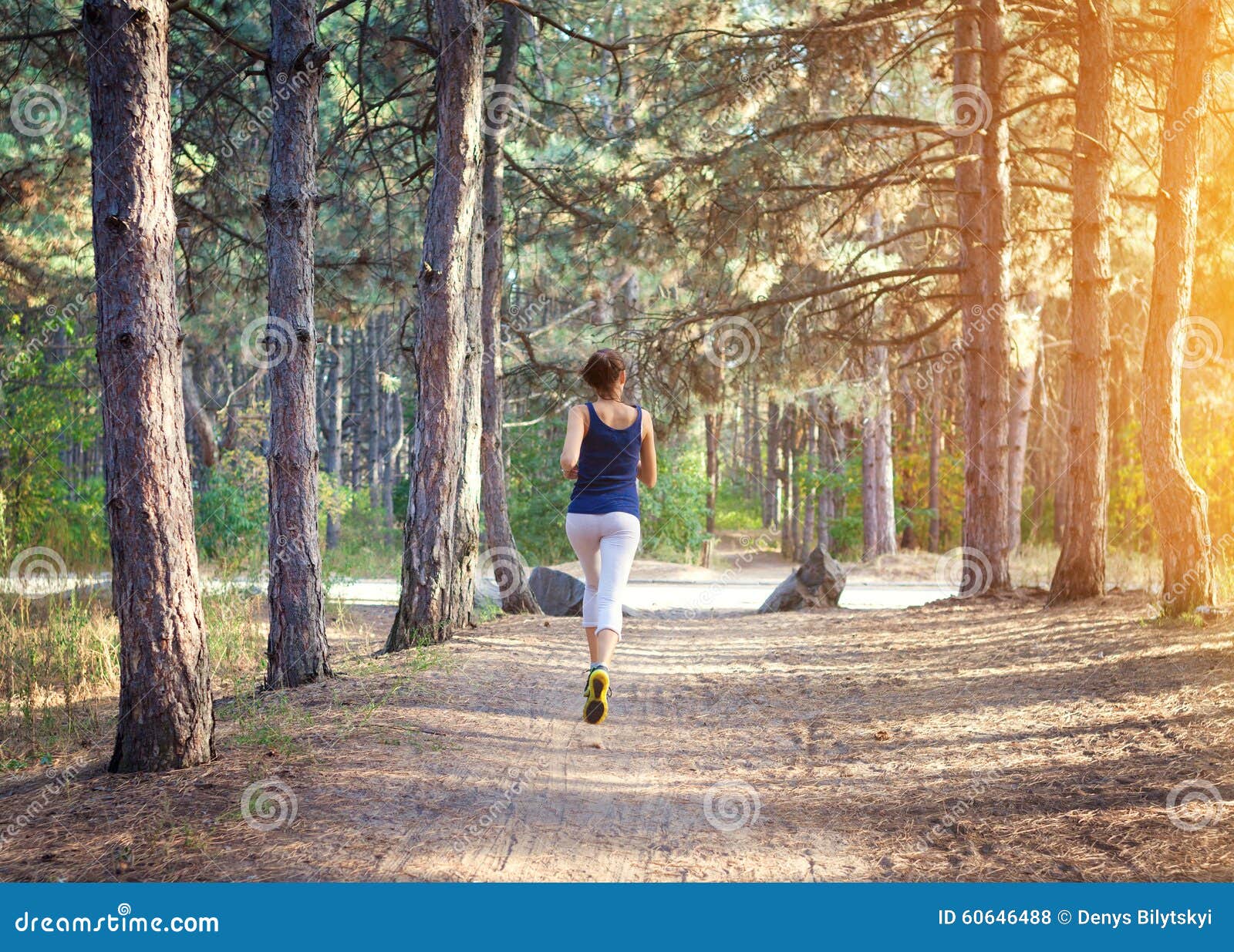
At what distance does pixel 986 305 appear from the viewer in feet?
43.2

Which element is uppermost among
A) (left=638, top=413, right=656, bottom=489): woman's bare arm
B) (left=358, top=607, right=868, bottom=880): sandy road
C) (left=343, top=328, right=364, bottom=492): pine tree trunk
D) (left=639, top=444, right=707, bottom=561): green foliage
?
(left=343, top=328, right=364, bottom=492): pine tree trunk

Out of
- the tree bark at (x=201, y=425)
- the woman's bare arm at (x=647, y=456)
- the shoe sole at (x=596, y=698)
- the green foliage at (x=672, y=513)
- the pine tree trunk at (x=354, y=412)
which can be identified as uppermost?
the pine tree trunk at (x=354, y=412)

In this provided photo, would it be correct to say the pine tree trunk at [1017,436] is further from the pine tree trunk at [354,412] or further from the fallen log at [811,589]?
the pine tree trunk at [354,412]

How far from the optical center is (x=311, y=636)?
8.19 m

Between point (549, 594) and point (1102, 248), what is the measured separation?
817 cm

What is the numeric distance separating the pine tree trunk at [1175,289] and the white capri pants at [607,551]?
5.34m

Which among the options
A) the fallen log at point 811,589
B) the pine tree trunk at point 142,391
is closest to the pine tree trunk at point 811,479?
the fallen log at point 811,589

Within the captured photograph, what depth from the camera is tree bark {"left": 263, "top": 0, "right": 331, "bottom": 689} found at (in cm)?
805

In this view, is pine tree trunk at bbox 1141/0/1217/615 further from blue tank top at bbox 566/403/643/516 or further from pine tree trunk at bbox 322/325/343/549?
pine tree trunk at bbox 322/325/343/549

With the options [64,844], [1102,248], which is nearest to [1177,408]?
[1102,248]

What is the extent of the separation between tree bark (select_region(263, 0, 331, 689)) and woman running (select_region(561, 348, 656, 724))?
2657 millimetres

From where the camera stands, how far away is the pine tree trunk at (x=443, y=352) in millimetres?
9883

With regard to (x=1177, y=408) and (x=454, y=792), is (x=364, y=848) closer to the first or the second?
(x=454, y=792)

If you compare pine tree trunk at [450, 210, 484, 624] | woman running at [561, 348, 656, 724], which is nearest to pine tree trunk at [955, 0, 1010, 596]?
pine tree trunk at [450, 210, 484, 624]
